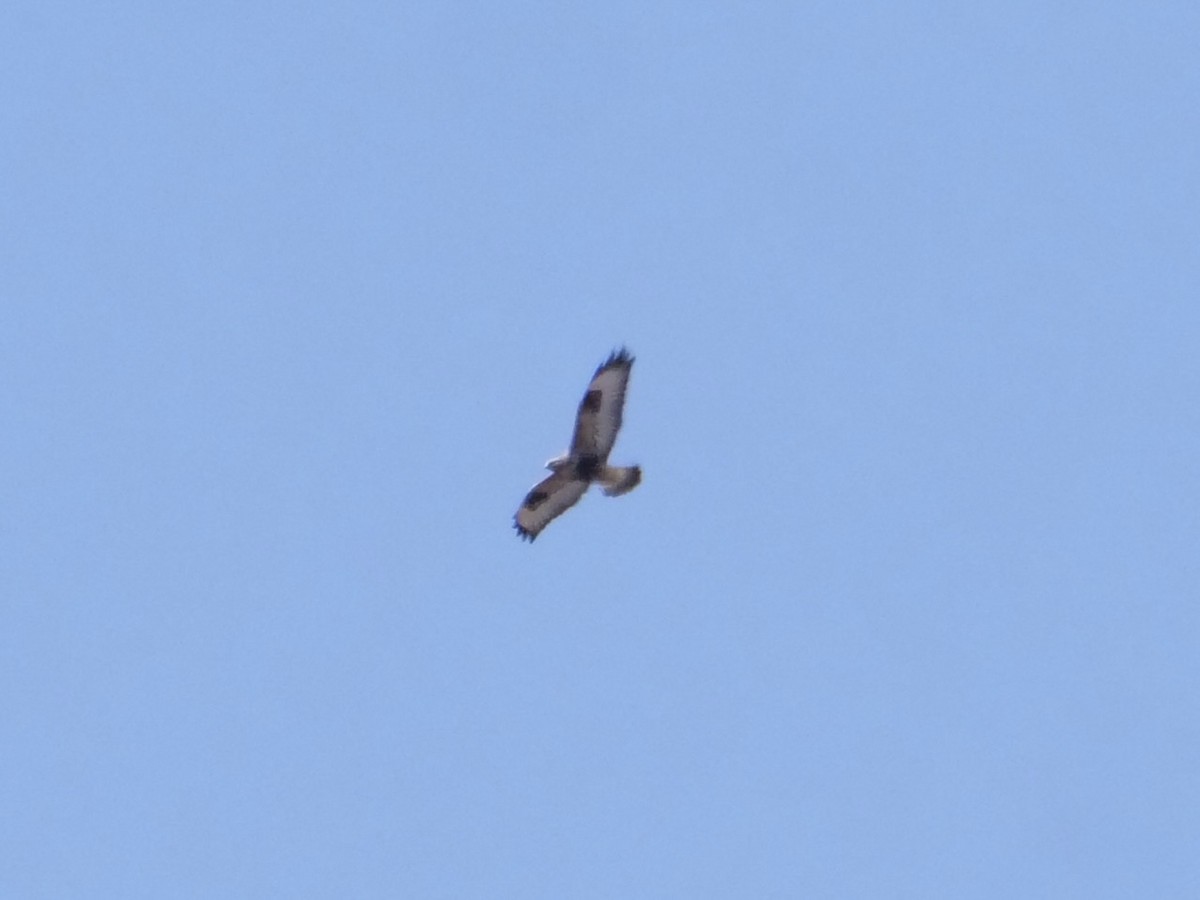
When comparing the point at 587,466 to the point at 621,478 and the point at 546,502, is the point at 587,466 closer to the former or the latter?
the point at 621,478

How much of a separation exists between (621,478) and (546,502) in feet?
3.59

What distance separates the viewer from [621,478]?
31.6 m

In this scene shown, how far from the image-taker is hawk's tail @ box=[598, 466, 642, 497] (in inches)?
1244

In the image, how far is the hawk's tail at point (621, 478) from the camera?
3159 cm

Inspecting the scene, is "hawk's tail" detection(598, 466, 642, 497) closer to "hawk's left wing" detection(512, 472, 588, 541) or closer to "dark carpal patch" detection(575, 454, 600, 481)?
"dark carpal patch" detection(575, 454, 600, 481)

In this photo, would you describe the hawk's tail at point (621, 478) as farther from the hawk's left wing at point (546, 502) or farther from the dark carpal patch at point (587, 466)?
the hawk's left wing at point (546, 502)

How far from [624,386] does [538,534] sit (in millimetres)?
2449

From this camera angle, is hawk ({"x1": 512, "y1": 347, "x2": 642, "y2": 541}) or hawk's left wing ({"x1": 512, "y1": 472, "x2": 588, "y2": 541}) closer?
hawk ({"x1": 512, "y1": 347, "x2": 642, "y2": 541})

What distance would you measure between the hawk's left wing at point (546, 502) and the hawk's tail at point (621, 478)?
0.32m

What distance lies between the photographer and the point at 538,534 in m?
32.6

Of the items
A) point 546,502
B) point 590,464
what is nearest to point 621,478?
point 590,464

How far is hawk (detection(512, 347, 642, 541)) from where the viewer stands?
30.8 metres

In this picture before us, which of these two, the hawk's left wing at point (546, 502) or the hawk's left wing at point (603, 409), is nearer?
the hawk's left wing at point (603, 409)

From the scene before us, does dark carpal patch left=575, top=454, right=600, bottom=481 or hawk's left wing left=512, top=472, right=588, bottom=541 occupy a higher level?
hawk's left wing left=512, top=472, right=588, bottom=541
